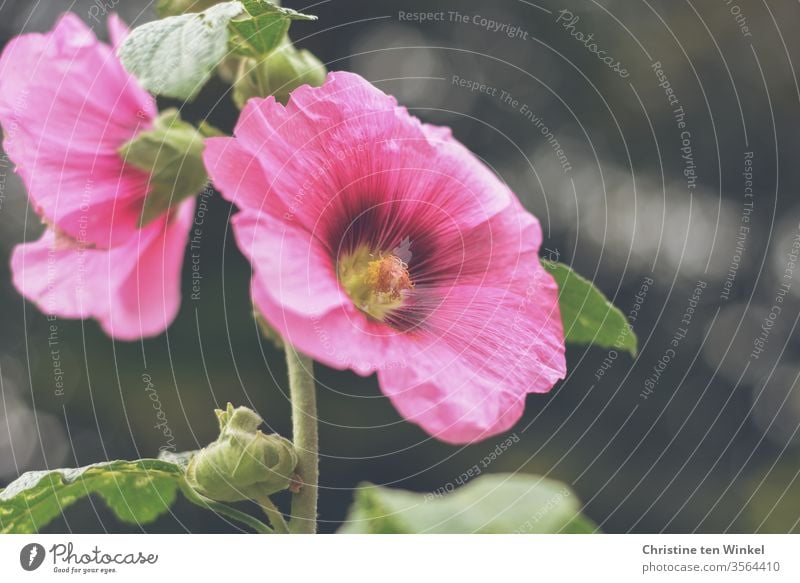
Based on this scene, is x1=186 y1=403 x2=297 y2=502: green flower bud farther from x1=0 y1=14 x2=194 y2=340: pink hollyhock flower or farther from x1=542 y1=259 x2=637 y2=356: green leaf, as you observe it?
x1=542 y1=259 x2=637 y2=356: green leaf

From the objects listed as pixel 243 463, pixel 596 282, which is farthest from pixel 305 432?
pixel 596 282

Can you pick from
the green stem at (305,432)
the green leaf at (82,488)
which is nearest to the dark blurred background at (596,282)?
the green leaf at (82,488)

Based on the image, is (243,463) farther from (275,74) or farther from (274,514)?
(275,74)

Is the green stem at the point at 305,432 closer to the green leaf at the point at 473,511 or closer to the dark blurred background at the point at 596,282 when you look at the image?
the green leaf at the point at 473,511

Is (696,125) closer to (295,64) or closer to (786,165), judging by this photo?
(786,165)

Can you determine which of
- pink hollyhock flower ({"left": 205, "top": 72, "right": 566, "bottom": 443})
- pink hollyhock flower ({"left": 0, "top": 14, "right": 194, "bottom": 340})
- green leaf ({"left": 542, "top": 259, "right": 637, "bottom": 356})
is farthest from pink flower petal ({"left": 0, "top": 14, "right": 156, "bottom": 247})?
green leaf ({"left": 542, "top": 259, "right": 637, "bottom": 356})
